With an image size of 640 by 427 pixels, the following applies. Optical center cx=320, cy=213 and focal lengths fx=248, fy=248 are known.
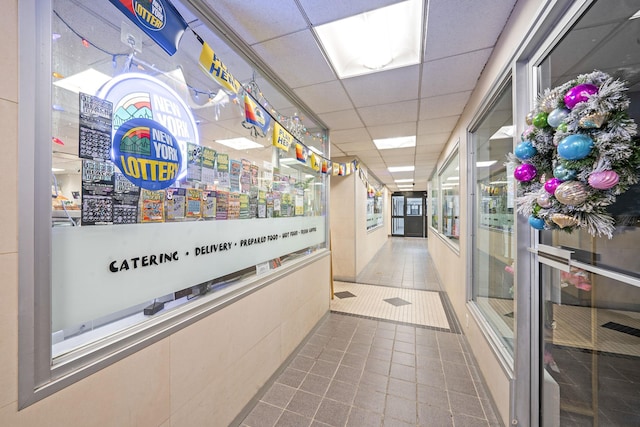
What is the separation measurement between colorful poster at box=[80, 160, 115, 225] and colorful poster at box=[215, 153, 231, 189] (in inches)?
24.1

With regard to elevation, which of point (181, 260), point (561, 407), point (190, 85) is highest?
→ point (190, 85)

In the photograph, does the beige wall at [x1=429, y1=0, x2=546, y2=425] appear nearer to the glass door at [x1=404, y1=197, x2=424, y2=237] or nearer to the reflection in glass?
the reflection in glass

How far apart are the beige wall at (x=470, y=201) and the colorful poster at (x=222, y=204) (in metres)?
1.93

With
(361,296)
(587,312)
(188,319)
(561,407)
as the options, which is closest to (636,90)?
(587,312)

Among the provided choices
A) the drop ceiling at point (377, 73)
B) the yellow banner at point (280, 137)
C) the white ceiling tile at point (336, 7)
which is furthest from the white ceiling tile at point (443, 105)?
the yellow banner at point (280, 137)

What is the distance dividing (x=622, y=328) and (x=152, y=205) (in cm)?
211

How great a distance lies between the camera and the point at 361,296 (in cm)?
426

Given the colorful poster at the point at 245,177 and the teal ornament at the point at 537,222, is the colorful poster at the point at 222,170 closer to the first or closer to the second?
the colorful poster at the point at 245,177

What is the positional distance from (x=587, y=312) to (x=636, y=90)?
3.09ft

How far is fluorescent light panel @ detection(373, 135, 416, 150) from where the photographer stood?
4180 mm

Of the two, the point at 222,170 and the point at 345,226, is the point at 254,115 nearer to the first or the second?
the point at 222,170

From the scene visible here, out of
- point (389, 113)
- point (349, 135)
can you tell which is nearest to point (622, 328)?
point (389, 113)

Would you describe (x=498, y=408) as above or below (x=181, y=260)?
below

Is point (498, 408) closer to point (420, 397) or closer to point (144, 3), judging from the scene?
point (420, 397)
